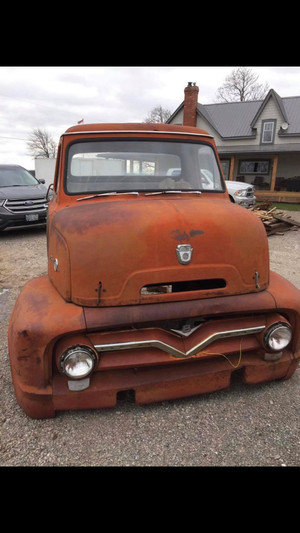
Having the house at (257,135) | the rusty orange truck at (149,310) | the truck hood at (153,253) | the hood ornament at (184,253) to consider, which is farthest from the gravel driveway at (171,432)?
the house at (257,135)

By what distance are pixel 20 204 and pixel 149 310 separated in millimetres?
7329

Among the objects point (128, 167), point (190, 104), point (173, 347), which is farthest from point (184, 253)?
point (190, 104)

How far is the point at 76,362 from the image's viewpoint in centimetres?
213

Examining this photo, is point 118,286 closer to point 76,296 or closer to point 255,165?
point 76,296

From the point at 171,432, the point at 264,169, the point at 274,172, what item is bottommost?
the point at 171,432

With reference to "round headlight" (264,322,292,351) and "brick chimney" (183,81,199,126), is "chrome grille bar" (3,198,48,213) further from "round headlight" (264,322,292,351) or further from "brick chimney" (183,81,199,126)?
"brick chimney" (183,81,199,126)

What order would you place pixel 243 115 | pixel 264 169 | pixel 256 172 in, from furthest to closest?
pixel 243 115, pixel 256 172, pixel 264 169

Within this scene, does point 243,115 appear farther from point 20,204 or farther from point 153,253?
point 153,253

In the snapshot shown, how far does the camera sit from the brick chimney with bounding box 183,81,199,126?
21.5 meters

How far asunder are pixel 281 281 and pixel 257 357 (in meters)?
0.65

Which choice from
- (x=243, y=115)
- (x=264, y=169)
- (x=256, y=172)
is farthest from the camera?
(x=243, y=115)

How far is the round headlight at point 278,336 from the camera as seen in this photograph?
247 centimetres

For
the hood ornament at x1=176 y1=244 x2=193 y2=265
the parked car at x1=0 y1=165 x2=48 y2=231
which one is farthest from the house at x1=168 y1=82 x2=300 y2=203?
the hood ornament at x1=176 y1=244 x2=193 y2=265

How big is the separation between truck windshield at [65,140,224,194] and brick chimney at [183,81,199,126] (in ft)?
68.7
